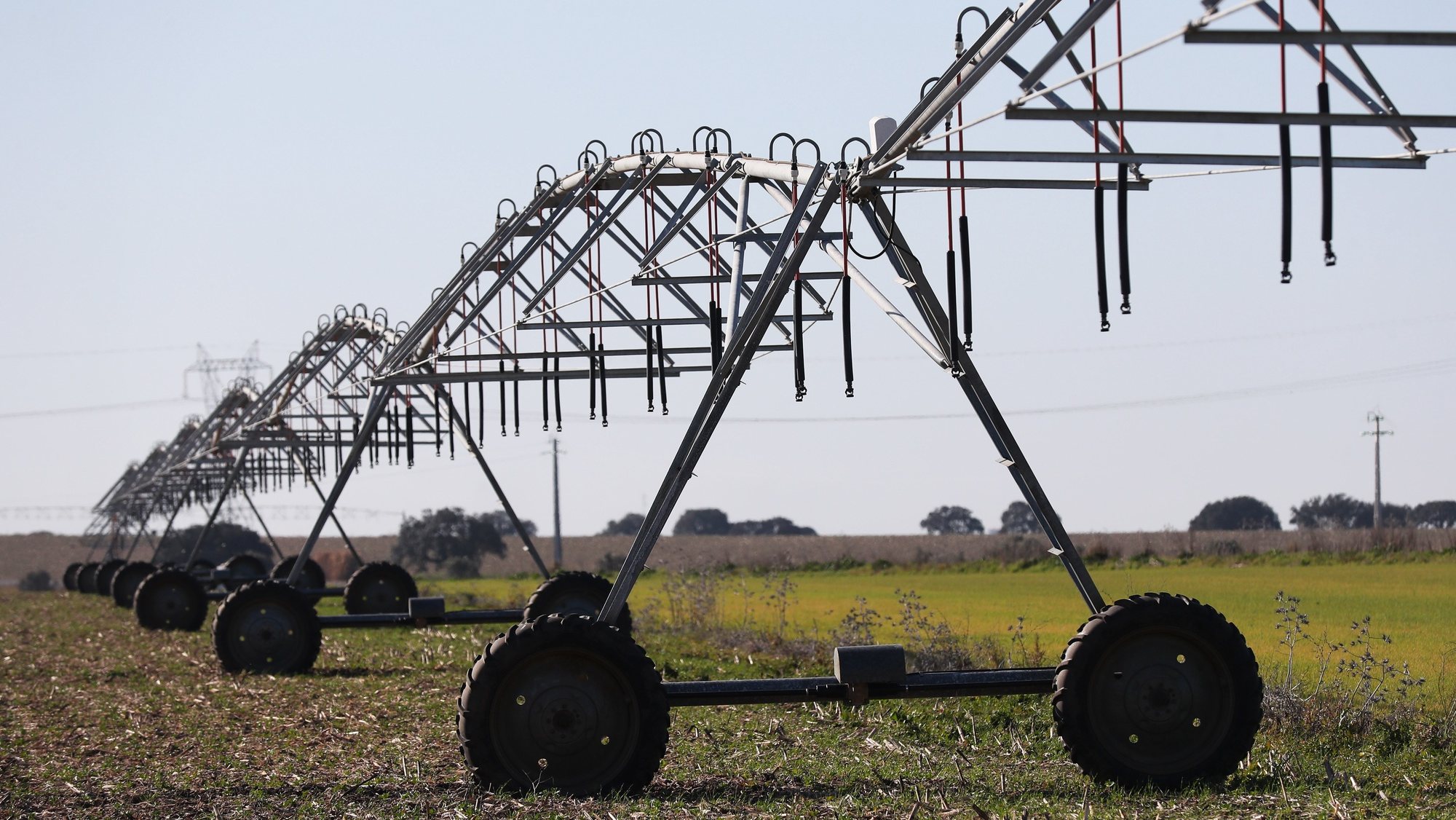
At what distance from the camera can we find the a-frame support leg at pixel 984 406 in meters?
10.4

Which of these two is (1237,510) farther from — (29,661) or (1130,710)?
(1130,710)

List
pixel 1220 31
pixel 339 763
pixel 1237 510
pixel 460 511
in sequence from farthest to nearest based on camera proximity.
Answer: pixel 1237 510 → pixel 460 511 → pixel 339 763 → pixel 1220 31

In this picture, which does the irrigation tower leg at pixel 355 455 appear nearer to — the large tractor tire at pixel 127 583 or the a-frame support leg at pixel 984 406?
the a-frame support leg at pixel 984 406

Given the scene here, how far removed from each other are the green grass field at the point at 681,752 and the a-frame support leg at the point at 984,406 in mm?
1275

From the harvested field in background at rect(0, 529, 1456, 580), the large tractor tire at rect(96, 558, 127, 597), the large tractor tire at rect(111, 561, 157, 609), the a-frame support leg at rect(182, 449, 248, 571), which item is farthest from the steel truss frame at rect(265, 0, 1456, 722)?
the large tractor tire at rect(96, 558, 127, 597)

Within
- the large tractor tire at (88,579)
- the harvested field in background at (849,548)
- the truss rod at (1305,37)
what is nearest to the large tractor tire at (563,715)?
the truss rod at (1305,37)

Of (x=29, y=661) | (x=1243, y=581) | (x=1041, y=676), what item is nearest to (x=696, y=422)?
(x=1041, y=676)

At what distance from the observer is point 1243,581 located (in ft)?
106

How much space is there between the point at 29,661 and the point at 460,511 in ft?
201

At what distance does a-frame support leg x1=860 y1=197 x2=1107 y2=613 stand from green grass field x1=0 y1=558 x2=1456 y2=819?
1.27m

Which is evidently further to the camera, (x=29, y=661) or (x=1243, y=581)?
(x=1243, y=581)

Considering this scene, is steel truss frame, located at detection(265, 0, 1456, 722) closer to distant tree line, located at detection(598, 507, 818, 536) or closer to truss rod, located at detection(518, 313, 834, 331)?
truss rod, located at detection(518, 313, 834, 331)

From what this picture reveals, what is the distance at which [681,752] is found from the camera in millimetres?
11438

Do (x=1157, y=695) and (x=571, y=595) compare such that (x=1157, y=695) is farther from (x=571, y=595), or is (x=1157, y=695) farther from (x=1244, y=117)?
(x=571, y=595)
